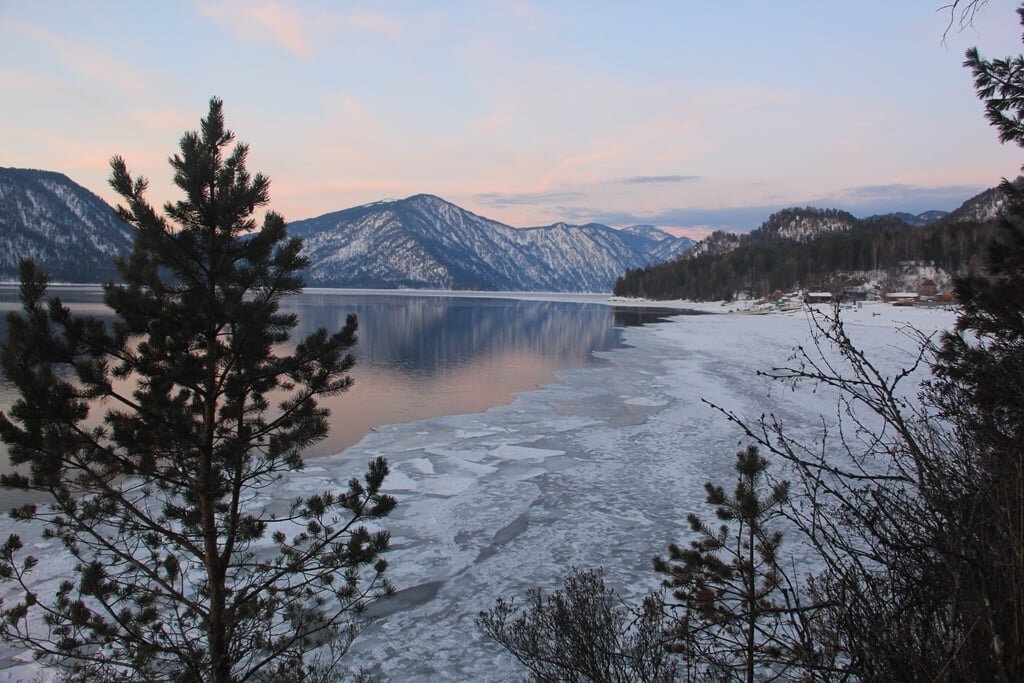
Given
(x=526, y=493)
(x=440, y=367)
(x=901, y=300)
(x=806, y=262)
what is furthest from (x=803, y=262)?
(x=526, y=493)

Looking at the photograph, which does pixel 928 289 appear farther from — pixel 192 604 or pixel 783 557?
pixel 192 604

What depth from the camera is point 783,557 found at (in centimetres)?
824

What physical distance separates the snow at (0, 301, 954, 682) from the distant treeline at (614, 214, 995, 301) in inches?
3183

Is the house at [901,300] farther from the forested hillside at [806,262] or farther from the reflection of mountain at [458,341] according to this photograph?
the reflection of mountain at [458,341]

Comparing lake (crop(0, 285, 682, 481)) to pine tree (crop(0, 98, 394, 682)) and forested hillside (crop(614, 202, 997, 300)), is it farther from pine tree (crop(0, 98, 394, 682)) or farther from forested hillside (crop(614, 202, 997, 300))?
forested hillside (crop(614, 202, 997, 300))

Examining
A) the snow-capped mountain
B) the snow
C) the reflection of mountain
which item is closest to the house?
the reflection of mountain

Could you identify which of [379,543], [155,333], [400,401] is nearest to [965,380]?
[379,543]

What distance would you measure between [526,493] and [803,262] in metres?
123

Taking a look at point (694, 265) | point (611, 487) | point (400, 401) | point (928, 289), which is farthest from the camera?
point (694, 265)

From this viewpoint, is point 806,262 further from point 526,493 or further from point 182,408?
point 182,408

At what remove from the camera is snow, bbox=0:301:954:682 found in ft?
22.2

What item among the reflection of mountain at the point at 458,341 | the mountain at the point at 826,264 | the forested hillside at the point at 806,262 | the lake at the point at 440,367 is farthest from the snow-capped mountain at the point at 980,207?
the lake at the point at 440,367

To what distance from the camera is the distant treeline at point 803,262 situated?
103 meters

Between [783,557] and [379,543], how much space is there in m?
5.89
